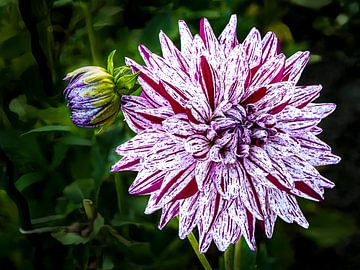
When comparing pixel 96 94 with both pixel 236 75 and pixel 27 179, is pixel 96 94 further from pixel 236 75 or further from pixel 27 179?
pixel 27 179

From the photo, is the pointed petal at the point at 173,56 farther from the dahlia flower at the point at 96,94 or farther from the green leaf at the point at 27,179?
the green leaf at the point at 27,179

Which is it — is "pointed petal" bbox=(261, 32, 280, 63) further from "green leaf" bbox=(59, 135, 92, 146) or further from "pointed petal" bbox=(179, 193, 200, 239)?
"green leaf" bbox=(59, 135, 92, 146)

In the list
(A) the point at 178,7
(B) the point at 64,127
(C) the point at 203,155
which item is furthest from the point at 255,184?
(A) the point at 178,7

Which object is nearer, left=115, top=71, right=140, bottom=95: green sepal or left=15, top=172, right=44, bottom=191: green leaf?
left=115, top=71, right=140, bottom=95: green sepal

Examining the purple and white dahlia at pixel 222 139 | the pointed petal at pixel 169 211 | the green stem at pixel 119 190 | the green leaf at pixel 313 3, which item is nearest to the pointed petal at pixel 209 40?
the purple and white dahlia at pixel 222 139

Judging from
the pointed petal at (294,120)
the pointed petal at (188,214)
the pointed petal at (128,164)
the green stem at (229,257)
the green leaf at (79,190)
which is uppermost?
the pointed petal at (294,120)

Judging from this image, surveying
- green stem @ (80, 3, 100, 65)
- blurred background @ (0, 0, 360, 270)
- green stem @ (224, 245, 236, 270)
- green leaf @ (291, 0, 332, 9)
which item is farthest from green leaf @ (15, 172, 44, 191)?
green leaf @ (291, 0, 332, 9)
